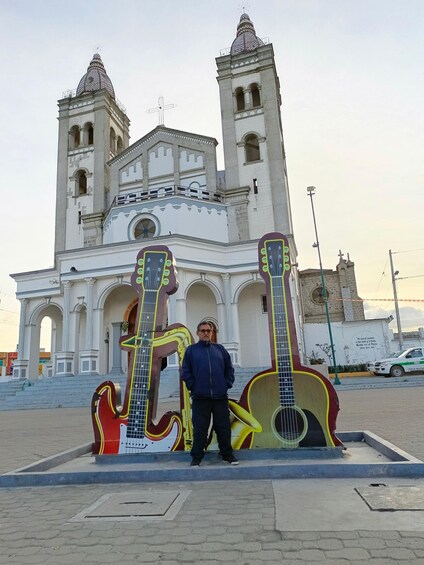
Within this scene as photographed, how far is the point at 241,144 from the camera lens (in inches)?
1126

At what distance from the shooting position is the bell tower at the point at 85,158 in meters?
30.0

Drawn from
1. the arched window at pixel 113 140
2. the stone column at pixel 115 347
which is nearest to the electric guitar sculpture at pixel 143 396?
the stone column at pixel 115 347

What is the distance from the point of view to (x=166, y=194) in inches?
1002

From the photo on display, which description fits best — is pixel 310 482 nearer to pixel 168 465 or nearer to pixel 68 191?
pixel 168 465

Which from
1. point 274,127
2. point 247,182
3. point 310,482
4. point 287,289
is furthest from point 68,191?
point 310,482

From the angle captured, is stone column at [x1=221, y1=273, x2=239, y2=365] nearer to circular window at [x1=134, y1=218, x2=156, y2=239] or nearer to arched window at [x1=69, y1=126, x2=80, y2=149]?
circular window at [x1=134, y1=218, x2=156, y2=239]

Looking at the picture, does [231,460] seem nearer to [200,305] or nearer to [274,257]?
[274,257]

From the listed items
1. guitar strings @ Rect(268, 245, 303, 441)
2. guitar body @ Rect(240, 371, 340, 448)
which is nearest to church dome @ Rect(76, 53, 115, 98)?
guitar strings @ Rect(268, 245, 303, 441)

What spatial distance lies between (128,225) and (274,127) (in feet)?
39.1

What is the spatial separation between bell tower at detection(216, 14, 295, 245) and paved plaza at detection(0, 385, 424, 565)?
21910mm

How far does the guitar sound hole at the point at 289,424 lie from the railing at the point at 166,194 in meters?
21.4

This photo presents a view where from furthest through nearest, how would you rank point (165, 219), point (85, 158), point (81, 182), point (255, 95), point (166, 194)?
point (81, 182) < point (85, 158) < point (255, 95) < point (166, 194) < point (165, 219)

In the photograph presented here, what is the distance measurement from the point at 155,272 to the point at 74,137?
30734 mm

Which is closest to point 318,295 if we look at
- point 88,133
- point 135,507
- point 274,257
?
point 88,133
